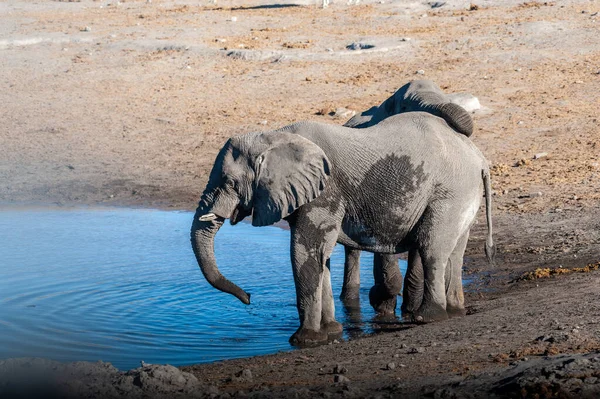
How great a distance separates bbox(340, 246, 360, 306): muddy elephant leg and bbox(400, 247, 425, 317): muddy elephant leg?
0.70 m

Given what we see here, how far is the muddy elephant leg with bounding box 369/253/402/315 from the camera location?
910 centimetres

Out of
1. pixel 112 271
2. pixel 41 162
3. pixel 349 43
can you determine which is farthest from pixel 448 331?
pixel 349 43

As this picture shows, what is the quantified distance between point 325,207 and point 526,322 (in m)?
1.75

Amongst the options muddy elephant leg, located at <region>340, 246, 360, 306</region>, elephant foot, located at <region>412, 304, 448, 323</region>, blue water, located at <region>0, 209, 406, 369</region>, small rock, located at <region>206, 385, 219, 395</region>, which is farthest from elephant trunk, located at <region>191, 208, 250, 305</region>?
small rock, located at <region>206, 385, 219, 395</region>

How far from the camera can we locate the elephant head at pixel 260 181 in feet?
25.4

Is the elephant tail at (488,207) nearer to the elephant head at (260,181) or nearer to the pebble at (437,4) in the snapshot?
the elephant head at (260,181)

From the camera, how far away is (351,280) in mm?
9562

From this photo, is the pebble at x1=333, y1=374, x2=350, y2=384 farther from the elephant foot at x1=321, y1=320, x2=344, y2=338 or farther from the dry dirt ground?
the elephant foot at x1=321, y1=320, x2=344, y2=338

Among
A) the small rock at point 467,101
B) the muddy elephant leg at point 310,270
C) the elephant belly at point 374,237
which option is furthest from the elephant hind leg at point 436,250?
the small rock at point 467,101

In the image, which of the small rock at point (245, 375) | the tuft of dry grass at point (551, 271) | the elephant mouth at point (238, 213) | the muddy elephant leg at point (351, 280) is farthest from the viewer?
the muddy elephant leg at point (351, 280)

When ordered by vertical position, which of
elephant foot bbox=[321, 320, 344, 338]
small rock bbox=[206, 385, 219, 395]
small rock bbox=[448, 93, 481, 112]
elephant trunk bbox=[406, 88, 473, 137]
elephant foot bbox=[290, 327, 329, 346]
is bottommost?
elephant foot bbox=[321, 320, 344, 338]

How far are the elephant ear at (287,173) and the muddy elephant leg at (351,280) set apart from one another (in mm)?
1847

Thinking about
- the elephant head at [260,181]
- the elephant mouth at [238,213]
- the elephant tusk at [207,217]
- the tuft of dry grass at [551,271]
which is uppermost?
the elephant head at [260,181]

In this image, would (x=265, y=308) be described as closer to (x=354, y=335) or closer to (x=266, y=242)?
(x=354, y=335)
